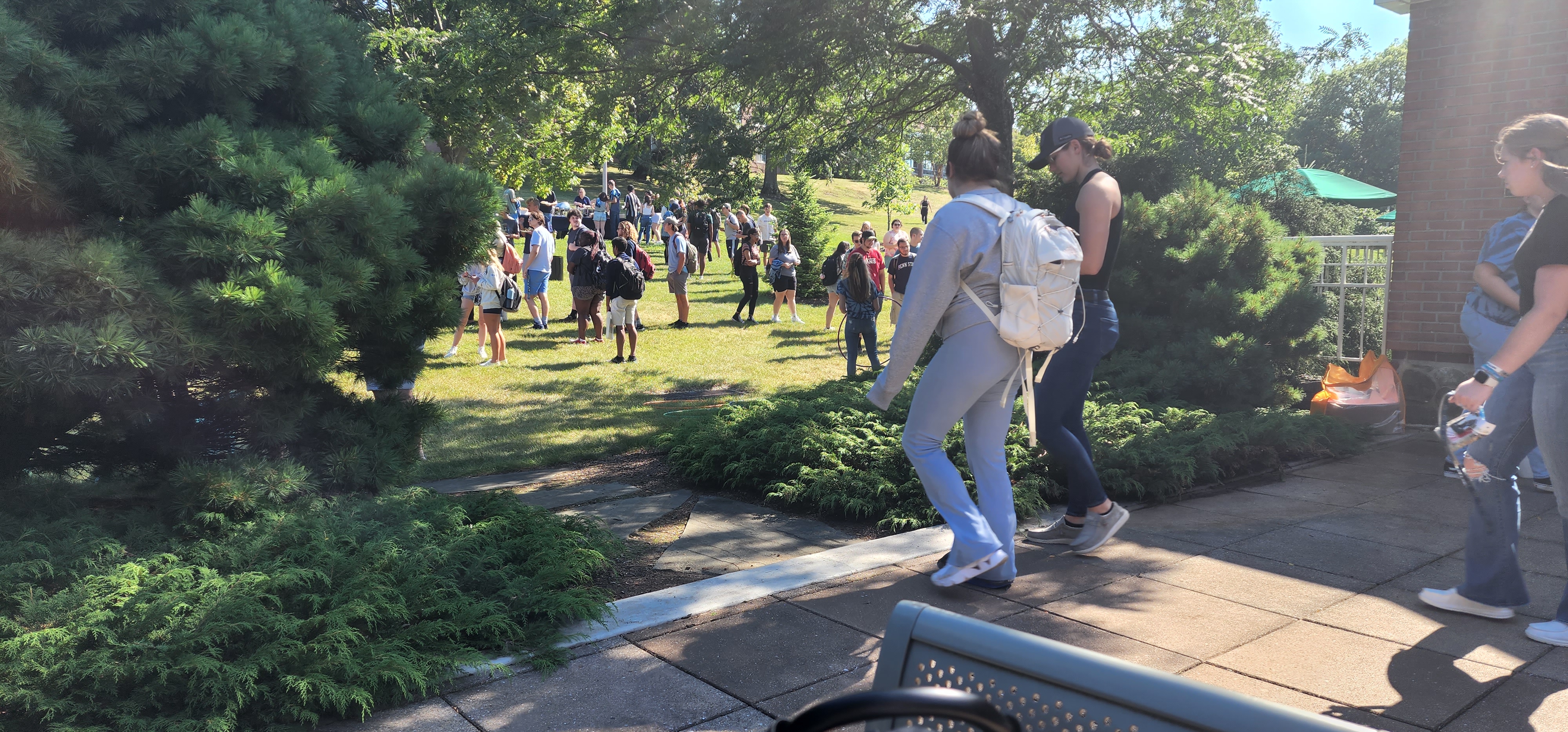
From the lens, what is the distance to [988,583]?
418 cm

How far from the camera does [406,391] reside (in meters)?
6.29

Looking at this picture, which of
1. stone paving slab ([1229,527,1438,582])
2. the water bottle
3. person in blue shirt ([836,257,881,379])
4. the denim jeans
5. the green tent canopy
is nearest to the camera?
the water bottle

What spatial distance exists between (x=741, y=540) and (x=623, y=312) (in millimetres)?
8978

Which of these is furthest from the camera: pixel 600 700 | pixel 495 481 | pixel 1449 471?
pixel 495 481

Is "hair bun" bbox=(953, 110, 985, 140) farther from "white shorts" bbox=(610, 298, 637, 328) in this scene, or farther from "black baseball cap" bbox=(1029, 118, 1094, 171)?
"white shorts" bbox=(610, 298, 637, 328)

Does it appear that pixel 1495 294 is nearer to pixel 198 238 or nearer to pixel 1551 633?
pixel 1551 633

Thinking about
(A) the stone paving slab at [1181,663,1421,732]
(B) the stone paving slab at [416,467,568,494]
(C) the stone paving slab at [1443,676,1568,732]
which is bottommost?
(B) the stone paving slab at [416,467,568,494]

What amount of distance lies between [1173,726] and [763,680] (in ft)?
6.79

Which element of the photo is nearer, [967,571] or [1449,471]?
[967,571]

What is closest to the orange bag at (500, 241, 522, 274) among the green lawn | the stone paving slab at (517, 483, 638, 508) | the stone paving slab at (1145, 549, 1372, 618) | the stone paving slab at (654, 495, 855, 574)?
the green lawn

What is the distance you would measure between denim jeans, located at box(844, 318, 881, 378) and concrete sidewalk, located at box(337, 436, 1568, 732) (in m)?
7.06

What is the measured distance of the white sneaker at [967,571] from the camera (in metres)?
4.04

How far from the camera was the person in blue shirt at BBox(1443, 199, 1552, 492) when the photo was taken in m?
4.57

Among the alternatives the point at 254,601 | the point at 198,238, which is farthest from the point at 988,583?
the point at 198,238
